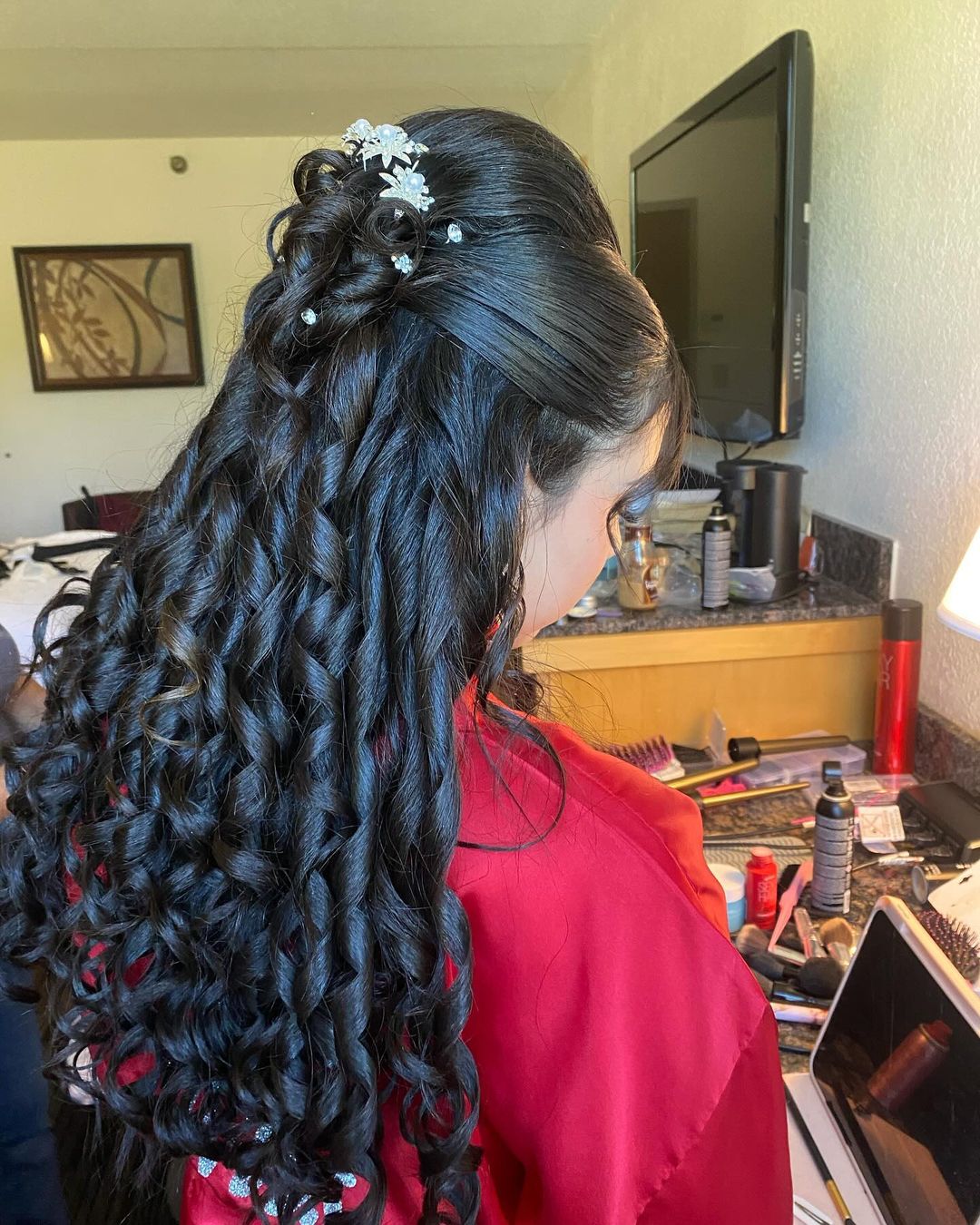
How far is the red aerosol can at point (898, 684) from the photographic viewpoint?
1.22 metres

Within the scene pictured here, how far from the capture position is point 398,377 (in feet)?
1.53

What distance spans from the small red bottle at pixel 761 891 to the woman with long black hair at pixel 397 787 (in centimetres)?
40

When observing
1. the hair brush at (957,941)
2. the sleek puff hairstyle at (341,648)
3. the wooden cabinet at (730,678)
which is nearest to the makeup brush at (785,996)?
the hair brush at (957,941)

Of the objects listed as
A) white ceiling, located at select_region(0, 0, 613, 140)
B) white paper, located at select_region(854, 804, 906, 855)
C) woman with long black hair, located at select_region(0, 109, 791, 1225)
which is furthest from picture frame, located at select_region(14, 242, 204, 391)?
woman with long black hair, located at select_region(0, 109, 791, 1225)

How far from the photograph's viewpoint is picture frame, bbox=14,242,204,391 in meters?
3.78

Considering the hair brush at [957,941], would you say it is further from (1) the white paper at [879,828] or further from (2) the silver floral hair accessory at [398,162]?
(2) the silver floral hair accessory at [398,162]

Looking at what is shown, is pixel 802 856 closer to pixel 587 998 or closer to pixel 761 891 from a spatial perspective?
pixel 761 891

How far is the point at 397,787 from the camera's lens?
1.59ft

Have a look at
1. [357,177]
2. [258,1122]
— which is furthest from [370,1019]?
[357,177]

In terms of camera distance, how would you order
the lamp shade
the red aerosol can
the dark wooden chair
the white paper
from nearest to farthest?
the lamp shade, the white paper, the red aerosol can, the dark wooden chair

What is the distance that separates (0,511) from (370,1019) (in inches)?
159

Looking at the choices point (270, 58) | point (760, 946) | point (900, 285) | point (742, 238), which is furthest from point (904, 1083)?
point (270, 58)

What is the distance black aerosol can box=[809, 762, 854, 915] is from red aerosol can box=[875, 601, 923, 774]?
0.32 meters

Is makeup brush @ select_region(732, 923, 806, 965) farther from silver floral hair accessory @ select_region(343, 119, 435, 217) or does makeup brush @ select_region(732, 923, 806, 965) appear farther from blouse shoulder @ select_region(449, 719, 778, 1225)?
silver floral hair accessory @ select_region(343, 119, 435, 217)
